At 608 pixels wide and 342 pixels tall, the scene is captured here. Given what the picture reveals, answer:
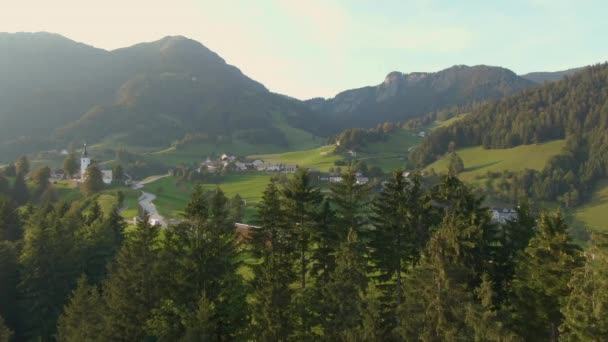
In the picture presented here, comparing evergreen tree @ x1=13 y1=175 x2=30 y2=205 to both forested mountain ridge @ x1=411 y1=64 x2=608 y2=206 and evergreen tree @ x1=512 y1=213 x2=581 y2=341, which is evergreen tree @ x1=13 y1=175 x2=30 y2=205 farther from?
forested mountain ridge @ x1=411 y1=64 x2=608 y2=206

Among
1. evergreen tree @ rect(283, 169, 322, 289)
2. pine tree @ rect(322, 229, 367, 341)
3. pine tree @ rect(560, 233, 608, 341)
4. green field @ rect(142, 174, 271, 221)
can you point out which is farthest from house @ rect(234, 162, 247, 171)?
pine tree @ rect(560, 233, 608, 341)

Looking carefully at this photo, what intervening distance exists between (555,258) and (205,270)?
2146cm

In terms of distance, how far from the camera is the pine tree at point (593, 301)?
20531 mm

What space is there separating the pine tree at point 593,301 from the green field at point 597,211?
3619 inches

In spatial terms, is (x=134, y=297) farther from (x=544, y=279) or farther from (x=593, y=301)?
(x=593, y=301)

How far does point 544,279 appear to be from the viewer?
2614cm

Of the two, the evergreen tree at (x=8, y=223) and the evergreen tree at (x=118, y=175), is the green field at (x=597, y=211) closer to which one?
the evergreen tree at (x=8, y=223)

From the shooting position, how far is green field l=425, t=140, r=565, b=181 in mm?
141750

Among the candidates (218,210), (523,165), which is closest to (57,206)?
(218,210)

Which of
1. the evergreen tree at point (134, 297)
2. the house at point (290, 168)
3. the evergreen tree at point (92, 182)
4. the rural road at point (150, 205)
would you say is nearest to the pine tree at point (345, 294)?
the evergreen tree at point (134, 297)

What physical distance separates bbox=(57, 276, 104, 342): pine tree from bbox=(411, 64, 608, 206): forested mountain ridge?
11611cm

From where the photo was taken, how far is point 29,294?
47594mm

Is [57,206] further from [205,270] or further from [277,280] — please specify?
[277,280]

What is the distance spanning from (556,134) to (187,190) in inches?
5392
